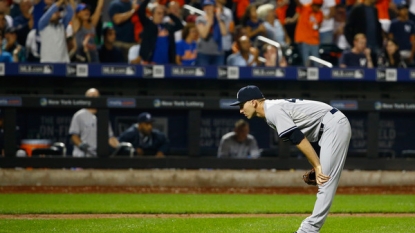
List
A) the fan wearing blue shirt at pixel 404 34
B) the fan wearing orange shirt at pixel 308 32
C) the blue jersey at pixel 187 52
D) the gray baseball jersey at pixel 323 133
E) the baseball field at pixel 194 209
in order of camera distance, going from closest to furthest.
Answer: the gray baseball jersey at pixel 323 133
the baseball field at pixel 194 209
the blue jersey at pixel 187 52
the fan wearing orange shirt at pixel 308 32
the fan wearing blue shirt at pixel 404 34

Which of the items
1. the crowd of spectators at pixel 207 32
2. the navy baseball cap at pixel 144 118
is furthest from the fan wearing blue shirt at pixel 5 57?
the navy baseball cap at pixel 144 118

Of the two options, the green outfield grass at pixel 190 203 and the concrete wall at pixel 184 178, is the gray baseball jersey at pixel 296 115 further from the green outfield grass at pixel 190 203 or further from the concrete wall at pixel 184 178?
the concrete wall at pixel 184 178

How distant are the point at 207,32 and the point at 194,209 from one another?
462 cm

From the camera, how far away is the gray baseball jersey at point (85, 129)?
13844mm

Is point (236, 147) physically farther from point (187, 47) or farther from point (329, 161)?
point (329, 161)

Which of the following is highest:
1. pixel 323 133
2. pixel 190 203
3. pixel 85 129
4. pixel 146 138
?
pixel 323 133

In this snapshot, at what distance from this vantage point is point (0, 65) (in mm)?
13602

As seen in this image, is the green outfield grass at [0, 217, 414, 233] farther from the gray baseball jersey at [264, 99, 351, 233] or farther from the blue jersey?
the blue jersey

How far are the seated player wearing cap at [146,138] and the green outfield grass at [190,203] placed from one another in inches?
37.6

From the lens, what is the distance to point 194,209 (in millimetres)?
11375

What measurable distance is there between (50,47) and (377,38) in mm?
6588

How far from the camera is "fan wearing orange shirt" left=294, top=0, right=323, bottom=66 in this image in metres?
15.6

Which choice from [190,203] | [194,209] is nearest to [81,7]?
[190,203]

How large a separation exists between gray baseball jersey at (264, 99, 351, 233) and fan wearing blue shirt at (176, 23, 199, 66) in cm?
755
